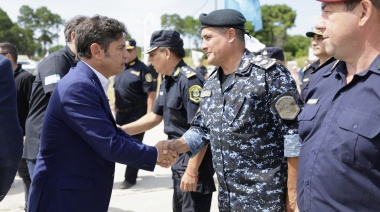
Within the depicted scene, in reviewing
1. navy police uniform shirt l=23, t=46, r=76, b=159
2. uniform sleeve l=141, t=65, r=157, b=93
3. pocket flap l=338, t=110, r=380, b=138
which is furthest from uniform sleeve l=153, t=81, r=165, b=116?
pocket flap l=338, t=110, r=380, b=138

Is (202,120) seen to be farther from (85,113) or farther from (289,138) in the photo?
(85,113)

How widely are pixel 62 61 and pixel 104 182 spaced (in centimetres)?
166

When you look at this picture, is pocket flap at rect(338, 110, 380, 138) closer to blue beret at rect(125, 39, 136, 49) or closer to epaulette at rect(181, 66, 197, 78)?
epaulette at rect(181, 66, 197, 78)

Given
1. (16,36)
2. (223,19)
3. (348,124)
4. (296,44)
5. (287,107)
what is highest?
(223,19)

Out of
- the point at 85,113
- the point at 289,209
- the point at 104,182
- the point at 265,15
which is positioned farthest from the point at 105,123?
the point at 265,15

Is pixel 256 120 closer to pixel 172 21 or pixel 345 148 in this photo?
pixel 345 148

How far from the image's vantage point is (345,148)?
1.56 m

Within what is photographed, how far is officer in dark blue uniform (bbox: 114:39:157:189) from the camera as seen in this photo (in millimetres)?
5777

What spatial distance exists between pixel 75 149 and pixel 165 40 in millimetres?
1941

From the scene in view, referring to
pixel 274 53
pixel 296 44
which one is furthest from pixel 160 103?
pixel 296 44

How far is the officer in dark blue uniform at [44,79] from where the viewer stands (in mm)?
3428

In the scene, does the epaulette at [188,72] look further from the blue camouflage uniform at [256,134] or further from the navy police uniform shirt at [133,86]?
the navy police uniform shirt at [133,86]

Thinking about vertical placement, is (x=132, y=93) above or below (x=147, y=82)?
below

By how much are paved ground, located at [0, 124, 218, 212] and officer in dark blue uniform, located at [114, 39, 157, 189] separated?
251 mm
